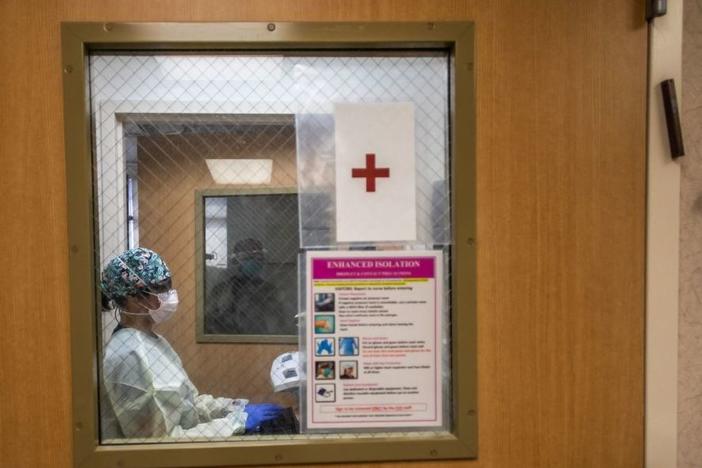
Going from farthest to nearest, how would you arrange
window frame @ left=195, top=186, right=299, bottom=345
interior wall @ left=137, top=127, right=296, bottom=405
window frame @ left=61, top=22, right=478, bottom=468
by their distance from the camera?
window frame @ left=195, top=186, right=299, bottom=345 → interior wall @ left=137, top=127, right=296, bottom=405 → window frame @ left=61, top=22, right=478, bottom=468

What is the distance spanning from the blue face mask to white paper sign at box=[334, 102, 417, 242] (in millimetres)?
298

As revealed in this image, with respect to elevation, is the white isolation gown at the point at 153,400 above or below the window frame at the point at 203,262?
below

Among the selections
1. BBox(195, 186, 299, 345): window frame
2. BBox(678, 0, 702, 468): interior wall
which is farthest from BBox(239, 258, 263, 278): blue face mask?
BBox(678, 0, 702, 468): interior wall

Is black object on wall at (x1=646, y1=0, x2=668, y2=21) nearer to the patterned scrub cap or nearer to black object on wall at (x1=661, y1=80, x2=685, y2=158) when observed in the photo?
black object on wall at (x1=661, y1=80, x2=685, y2=158)

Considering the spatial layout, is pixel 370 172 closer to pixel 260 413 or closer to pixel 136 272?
pixel 260 413

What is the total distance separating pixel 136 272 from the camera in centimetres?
120

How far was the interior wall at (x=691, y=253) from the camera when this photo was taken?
3.03ft

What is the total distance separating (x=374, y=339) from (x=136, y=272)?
2.26 feet

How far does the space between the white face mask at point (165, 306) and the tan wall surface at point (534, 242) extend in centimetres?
40

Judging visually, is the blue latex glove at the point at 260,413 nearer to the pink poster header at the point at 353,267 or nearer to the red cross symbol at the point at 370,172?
the pink poster header at the point at 353,267

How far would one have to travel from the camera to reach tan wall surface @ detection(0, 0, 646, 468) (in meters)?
0.85

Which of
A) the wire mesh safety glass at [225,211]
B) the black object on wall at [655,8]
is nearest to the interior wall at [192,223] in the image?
the wire mesh safety glass at [225,211]

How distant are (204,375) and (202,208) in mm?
475

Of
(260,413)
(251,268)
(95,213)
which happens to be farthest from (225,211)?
(260,413)
